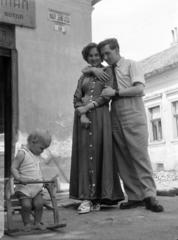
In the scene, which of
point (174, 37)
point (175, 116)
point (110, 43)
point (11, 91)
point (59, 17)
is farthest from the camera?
point (174, 37)

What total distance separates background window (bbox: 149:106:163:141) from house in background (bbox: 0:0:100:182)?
12162mm

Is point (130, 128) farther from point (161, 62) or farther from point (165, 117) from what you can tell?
point (161, 62)

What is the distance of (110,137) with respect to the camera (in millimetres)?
3467

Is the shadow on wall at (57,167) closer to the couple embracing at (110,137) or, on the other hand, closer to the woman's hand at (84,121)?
the couple embracing at (110,137)

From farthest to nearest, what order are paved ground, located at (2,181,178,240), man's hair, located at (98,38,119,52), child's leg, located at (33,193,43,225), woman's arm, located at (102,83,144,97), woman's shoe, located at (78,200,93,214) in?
→ 1. man's hair, located at (98,38,119,52)
2. woman's arm, located at (102,83,144,97)
3. woman's shoe, located at (78,200,93,214)
4. child's leg, located at (33,193,43,225)
5. paved ground, located at (2,181,178,240)

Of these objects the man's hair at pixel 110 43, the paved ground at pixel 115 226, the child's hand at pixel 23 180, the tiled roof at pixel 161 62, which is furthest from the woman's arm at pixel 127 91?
the tiled roof at pixel 161 62

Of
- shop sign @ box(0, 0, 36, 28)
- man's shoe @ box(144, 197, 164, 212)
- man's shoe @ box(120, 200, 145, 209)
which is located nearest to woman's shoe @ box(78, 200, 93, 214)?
man's shoe @ box(120, 200, 145, 209)

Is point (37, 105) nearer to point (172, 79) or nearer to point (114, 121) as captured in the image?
point (114, 121)

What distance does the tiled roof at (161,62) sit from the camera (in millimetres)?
16078

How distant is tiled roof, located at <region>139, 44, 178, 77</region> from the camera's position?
52.7 feet

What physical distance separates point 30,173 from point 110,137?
1.02 meters

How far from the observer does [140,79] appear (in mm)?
3408

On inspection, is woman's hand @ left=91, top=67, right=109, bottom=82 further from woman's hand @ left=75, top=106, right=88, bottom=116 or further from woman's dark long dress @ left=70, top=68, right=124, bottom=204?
woman's hand @ left=75, top=106, right=88, bottom=116

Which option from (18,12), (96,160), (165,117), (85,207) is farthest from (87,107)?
(165,117)
